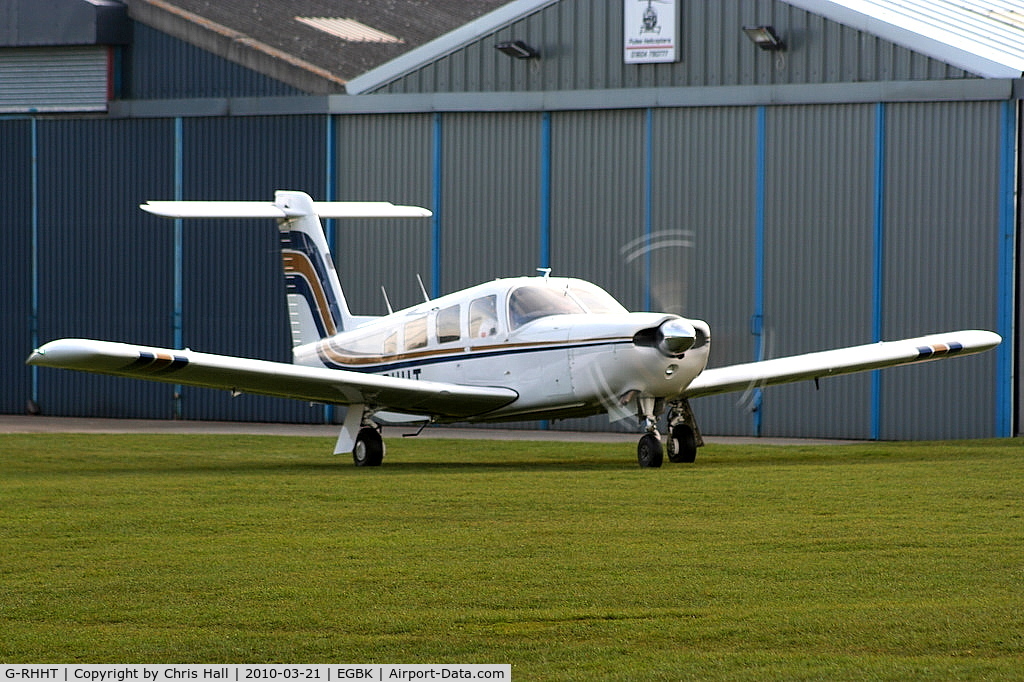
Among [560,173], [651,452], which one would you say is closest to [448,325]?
[651,452]

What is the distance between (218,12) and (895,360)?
53.8ft

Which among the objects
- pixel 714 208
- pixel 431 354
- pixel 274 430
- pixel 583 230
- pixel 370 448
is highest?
pixel 714 208

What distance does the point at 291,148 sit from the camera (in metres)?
27.2

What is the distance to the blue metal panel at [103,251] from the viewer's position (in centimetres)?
2809

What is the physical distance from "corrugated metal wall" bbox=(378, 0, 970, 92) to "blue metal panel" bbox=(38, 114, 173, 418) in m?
4.98

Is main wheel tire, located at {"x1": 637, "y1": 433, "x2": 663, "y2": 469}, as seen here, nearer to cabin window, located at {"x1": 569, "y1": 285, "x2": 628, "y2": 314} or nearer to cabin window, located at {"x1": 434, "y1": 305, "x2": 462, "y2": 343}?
cabin window, located at {"x1": 569, "y1": 285, "x2": 628, "y2": 314}

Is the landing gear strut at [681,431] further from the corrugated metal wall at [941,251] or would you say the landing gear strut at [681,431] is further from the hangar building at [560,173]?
the corrugated metal wall at [941,251]

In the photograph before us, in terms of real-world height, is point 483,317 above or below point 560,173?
below

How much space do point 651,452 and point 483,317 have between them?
2530mm

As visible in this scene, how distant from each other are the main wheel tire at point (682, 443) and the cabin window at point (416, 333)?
119 inches

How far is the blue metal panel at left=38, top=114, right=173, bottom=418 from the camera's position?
2809 centimetres

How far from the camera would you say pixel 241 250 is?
27.5 metres

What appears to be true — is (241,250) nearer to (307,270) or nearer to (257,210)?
(307,270)

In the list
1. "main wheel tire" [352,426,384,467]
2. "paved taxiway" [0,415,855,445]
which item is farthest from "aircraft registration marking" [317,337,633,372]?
"paved taxiway" [0,415,855,445]
